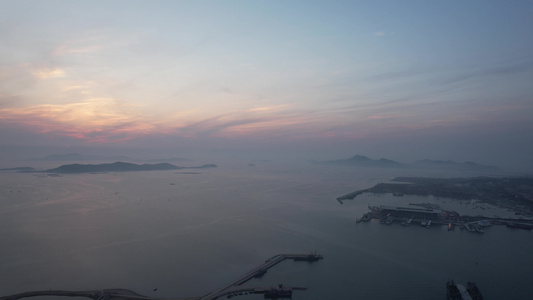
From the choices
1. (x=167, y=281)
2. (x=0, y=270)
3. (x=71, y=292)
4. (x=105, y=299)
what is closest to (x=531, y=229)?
(x=167, y=281)

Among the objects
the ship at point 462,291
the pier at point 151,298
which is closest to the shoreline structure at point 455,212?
the ship at point 462,291

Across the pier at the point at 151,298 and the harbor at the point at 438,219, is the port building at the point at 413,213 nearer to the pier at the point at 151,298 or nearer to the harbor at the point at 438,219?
the harbor at the point at 438,219

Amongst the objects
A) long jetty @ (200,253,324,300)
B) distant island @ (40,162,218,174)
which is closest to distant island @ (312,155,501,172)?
distant island @ (40,162,218,174)

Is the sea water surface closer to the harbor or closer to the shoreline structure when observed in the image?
the harbor

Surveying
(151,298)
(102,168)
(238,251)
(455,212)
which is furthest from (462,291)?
(102,168)

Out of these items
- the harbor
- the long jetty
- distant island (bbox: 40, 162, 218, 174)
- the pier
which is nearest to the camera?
the pier

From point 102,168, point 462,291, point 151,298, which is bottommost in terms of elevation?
point 462,291

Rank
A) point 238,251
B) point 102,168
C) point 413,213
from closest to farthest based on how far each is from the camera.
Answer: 1. point 238,251
2. point 413,213
3. point 102,168

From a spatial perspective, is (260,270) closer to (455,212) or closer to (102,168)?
(455,212)

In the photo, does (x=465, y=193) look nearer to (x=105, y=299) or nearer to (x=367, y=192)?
(x=367, y=192)
